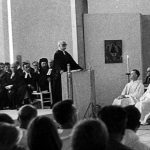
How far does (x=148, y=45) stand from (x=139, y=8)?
1.90 meters

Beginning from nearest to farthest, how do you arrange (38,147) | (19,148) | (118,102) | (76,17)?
(38,147) → (19,148) → (118,102) → (76,17)

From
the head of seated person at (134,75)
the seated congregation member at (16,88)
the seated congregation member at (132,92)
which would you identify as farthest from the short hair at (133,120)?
the seated congregation member at (16,88)

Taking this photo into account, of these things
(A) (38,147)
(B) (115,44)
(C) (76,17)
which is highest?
(C) (76,17)

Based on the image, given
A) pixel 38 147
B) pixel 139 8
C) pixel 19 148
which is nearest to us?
pixel 38 147

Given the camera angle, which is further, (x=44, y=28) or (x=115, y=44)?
(x=44, y=28)

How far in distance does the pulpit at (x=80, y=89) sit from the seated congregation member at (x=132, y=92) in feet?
2.97

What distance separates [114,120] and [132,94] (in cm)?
974

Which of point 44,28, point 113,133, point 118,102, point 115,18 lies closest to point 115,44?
point 115,18

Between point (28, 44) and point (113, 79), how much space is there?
5143 mm

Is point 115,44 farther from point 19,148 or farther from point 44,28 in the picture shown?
point 19,148

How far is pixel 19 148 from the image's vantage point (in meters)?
3.22

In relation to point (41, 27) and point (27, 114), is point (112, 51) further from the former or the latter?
point (27, 114)

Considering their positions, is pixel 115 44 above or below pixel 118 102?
above

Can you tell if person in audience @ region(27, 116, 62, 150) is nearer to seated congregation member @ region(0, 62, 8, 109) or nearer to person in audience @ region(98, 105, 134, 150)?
person in audience @ region(98, 105, 134, 150)
